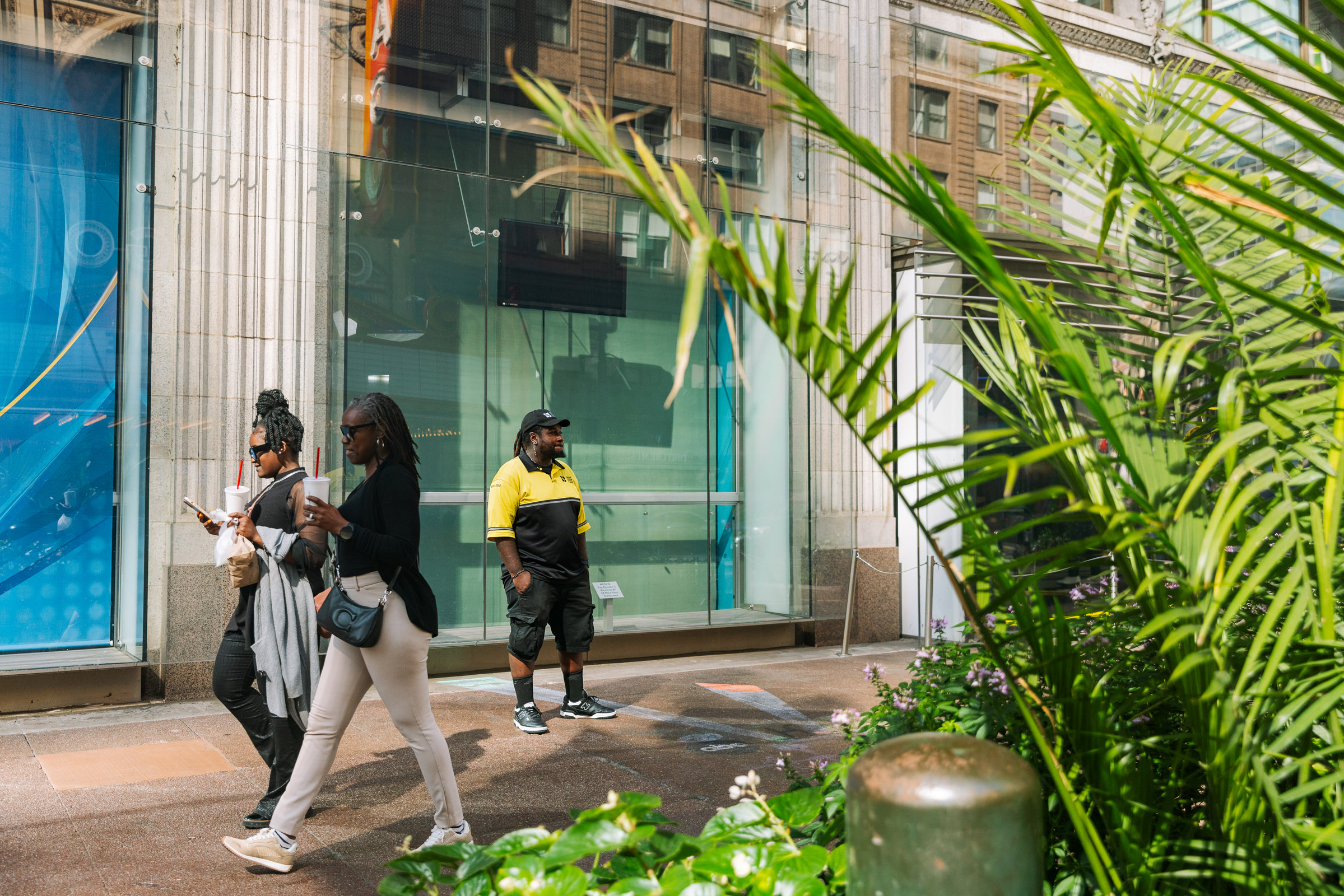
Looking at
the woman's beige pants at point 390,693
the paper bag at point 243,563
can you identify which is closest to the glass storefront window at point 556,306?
the paper bag at point 243,563

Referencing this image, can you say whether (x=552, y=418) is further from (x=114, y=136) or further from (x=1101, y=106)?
(x=1101, y=106)

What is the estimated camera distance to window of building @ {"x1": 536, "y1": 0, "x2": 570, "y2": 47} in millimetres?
9867

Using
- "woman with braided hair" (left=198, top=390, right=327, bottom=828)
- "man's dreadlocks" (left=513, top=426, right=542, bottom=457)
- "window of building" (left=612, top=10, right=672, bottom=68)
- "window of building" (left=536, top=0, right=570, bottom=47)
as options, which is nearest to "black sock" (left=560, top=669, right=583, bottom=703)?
"man's dreadlocks" (left=513, top=426, right=542, bottom=457)

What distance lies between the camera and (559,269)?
33.0 feet

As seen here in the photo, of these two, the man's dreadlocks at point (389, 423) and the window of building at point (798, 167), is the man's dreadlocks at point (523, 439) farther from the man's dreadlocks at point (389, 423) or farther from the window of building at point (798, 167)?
the window of building at point (798, 167)

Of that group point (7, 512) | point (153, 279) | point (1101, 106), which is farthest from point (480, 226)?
point (1101, 106)

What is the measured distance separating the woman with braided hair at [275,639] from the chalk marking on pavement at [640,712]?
285cm

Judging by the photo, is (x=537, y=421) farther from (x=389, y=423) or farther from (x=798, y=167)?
(x=798, y=167)

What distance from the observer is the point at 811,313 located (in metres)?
1.46

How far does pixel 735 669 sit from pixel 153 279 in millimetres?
5717

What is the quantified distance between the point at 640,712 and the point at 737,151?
6.16 m

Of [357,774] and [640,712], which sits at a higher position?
[357,774]

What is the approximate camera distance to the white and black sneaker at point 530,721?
6.64m

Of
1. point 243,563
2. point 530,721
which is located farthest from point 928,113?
point 243,563
